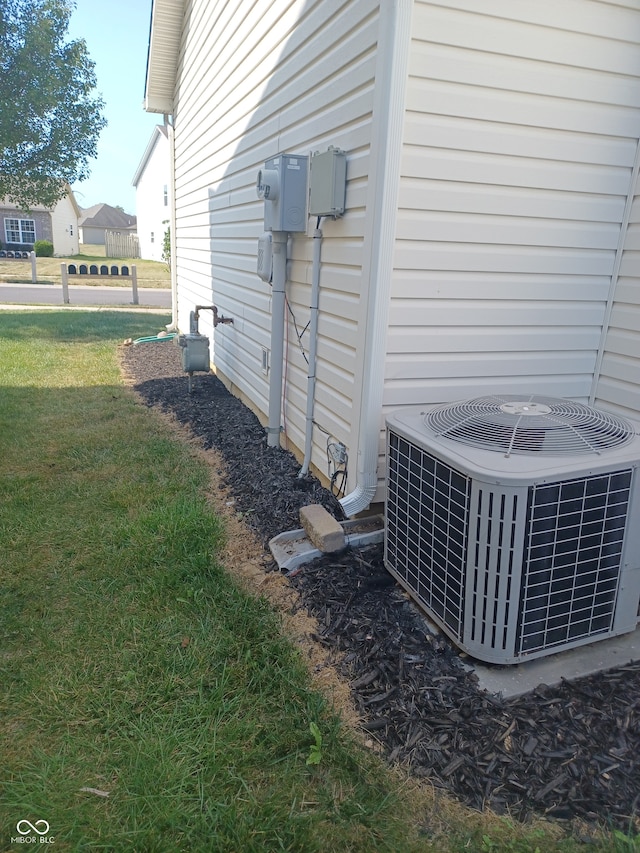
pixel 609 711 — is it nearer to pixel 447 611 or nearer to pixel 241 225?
pixel 447 611

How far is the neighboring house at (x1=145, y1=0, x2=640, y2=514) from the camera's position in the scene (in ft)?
8.79

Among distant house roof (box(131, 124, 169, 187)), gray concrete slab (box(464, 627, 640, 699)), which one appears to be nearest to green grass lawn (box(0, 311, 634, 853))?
gray concrete slab (box(464, 627, 640, 699))

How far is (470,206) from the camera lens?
287 cm

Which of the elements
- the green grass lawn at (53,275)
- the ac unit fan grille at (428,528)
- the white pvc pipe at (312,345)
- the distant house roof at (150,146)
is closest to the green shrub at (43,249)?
the green grass lawn at (53,275)

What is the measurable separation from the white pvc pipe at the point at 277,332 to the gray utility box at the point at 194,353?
2389 millimetres

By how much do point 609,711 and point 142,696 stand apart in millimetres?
1615

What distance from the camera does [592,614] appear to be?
2277mm

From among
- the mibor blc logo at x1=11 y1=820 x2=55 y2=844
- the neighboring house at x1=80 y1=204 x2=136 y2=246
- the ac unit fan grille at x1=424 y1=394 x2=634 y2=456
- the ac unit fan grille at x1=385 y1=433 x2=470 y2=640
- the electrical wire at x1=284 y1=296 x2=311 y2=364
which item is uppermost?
the neighboring house at x1=80 y1=204 x2=136 y2=246

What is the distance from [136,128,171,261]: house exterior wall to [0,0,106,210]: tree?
12740 mm

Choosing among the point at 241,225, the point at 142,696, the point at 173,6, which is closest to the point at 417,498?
the point at 142,696

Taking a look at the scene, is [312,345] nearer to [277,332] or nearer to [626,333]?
[277,332]

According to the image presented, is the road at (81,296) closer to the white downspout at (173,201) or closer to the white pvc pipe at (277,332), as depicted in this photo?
the white downspout at (173,201)

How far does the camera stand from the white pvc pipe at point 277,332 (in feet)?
13.4

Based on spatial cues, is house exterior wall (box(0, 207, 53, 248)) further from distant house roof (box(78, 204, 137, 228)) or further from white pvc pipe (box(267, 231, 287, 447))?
white pvc pipe (box(267, 231, 287, 447))
